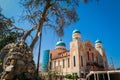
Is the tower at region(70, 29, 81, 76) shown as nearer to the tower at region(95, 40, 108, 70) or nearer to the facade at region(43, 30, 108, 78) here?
the facade at region(43, 30, 108, 78)

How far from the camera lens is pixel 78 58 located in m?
32.0

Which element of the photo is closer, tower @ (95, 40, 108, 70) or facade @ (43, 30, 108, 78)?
facade @ (43, 30, 108, 78)

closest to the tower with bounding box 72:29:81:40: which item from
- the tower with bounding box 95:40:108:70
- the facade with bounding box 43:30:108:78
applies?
the facade with bounding box 43:30:108:78

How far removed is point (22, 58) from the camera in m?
7.05

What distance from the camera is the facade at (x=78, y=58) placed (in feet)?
106

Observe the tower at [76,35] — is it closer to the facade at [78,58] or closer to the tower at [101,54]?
the facade at [78,58]

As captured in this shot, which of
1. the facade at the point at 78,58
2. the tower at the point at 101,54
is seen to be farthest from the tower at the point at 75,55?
the tower at the point at 101,54

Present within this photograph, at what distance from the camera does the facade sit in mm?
32188

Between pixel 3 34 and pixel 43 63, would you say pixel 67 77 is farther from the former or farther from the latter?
pixel 3 34

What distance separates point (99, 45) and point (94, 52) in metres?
4.44

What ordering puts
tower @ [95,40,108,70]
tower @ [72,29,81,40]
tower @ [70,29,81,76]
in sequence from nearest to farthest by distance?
tower @ [70,29,81,76] → tower @ [72,29,81,40] → tower @ [95,40,108,70]

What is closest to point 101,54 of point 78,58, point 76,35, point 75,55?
point 76,35

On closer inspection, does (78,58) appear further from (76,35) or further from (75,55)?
(76,35)

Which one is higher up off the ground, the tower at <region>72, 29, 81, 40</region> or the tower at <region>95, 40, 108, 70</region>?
the tower at <region>72, 29, 81, 40</region>
